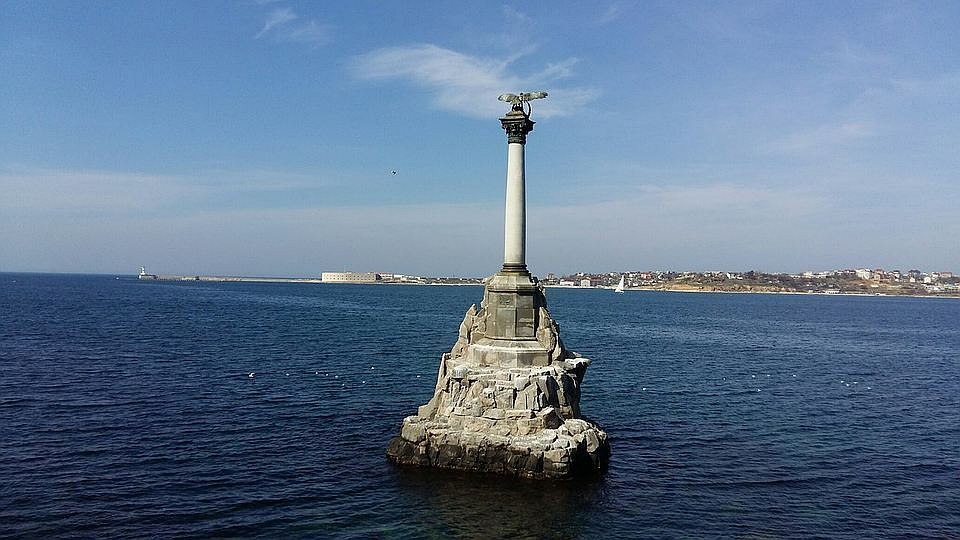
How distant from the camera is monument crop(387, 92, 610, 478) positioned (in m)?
19.6

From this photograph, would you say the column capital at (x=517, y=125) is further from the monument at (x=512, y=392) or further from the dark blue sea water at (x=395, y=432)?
the dark blue sea water at (x=395, y=432)

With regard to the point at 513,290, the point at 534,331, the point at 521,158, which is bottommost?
the point at 534,331

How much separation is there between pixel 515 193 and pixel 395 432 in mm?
9960

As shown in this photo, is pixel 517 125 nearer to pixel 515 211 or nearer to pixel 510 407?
pixel 515 211

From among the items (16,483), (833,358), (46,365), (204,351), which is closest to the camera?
(16,483)

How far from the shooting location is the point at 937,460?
74.8 ft

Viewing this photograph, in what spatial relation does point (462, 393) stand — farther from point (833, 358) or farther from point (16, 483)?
point (833, 358)

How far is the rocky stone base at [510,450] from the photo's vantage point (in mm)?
19250

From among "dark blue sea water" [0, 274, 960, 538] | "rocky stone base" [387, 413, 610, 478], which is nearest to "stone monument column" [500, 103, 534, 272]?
"rocky stone base" [387, 413, 610, 478]

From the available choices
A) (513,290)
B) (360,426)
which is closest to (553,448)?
(513,290)

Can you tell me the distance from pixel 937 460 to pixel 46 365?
141ft

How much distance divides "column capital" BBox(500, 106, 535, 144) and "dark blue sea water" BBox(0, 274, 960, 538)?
1129 cm

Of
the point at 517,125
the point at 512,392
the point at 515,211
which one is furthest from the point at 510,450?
the point at 517,125

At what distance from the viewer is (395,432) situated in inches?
962
